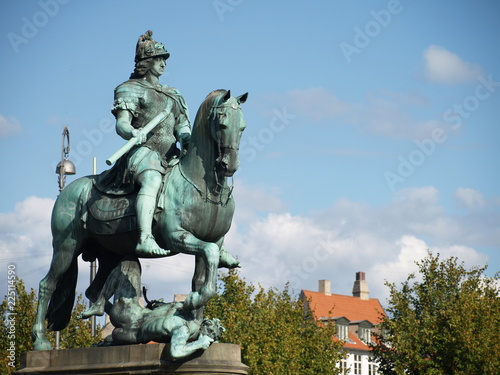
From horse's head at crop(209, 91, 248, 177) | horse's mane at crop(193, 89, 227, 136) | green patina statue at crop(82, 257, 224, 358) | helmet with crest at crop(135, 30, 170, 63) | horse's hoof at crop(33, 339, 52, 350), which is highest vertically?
helmet with crest at crop(135, 30, 170, 63)

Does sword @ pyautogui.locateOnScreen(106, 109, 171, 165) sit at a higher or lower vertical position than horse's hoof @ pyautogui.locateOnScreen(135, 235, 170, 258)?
higher

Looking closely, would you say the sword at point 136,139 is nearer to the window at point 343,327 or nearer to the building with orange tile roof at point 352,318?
the building with orange tile roof at point 352,318

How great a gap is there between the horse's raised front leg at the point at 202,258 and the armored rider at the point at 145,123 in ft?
0.88

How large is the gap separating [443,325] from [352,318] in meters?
45.7

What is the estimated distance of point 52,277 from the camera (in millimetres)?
Result: 13484

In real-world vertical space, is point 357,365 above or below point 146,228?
below

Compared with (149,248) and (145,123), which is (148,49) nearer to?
(145,123)

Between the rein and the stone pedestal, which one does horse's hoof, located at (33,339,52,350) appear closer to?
the stone pedestal

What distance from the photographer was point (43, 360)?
1255 centimetres

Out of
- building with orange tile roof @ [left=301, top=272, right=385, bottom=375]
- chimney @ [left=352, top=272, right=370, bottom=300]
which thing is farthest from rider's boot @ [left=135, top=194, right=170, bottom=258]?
chimney @ [left=352, top=272, right=370, bottom=300]

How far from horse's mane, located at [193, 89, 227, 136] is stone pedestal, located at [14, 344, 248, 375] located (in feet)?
9.64

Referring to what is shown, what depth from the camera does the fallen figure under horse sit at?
12.0 metres

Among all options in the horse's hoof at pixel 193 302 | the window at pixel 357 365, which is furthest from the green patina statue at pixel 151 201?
the window at pixel 357 365

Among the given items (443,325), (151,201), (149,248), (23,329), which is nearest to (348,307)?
(443,325)
